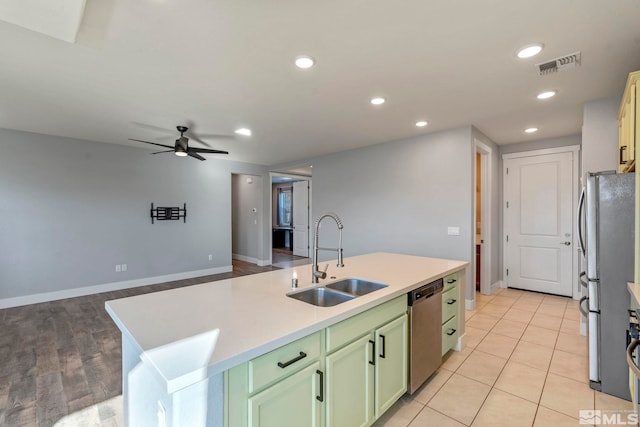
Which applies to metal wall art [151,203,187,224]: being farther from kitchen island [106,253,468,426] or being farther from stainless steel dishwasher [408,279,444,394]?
stainless steel dishwasher [408,279,444,394]

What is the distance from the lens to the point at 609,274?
2096 millimetres

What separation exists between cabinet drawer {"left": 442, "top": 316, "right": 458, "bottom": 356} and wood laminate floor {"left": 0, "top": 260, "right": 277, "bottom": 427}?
2444mm

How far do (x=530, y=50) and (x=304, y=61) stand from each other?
1651mm

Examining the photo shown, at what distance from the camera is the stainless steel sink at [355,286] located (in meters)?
2.00

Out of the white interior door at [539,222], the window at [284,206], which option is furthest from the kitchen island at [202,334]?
the window at [284,206]

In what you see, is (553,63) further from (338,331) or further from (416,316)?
(338,331)

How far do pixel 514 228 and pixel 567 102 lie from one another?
2.38 meters

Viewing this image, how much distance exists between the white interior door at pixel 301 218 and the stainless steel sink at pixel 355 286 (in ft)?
19.8

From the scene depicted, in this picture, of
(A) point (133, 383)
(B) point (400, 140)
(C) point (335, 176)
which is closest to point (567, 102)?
(B) point (400, 140)

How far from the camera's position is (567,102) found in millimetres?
3039

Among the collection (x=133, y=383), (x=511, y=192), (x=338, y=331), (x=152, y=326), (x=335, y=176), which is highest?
(x=335, y=176)

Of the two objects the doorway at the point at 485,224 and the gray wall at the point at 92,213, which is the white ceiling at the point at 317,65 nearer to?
the gray wall at the point at 92,213

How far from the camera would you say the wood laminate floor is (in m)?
1.92

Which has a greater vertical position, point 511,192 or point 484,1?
point 484,1
